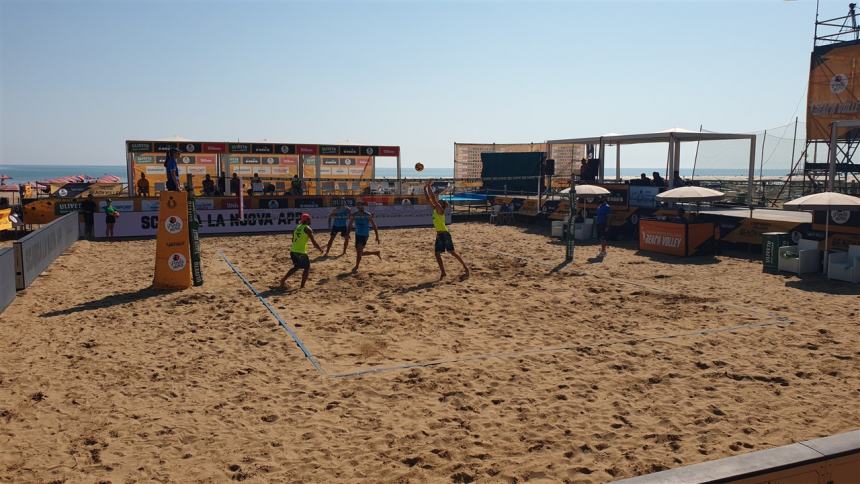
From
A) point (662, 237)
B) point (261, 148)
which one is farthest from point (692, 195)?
point (261, 148)

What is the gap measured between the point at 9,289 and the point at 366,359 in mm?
7151

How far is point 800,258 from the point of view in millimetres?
13406

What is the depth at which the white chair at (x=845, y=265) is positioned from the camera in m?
12.4

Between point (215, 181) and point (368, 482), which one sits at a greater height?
point (215, 181)

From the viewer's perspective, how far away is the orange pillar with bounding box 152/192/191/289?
11930 millimetres

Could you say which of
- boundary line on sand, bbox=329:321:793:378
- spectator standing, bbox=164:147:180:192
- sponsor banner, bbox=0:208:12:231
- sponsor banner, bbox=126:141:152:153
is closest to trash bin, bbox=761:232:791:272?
boundary line on sand, bbox=329:321:793:378

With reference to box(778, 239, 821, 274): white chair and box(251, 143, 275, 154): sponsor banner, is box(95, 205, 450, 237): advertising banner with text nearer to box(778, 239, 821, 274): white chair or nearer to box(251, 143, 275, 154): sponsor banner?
box(251, 143, 275, 154): sponsor banner

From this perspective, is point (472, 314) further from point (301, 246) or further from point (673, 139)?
point (673, 139)

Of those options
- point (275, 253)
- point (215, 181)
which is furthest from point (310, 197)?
point (275, 253)

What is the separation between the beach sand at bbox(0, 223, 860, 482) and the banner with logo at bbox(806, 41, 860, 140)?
22.5 m

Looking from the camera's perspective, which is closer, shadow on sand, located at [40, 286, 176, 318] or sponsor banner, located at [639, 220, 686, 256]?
shadow on sand, located at [40, 286, 176, 318]

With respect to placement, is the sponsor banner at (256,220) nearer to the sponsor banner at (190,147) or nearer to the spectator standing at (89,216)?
the spectator standing at (89,216)

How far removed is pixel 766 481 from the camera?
2123 millimetres

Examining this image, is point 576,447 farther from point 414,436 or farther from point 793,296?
point 793,296
